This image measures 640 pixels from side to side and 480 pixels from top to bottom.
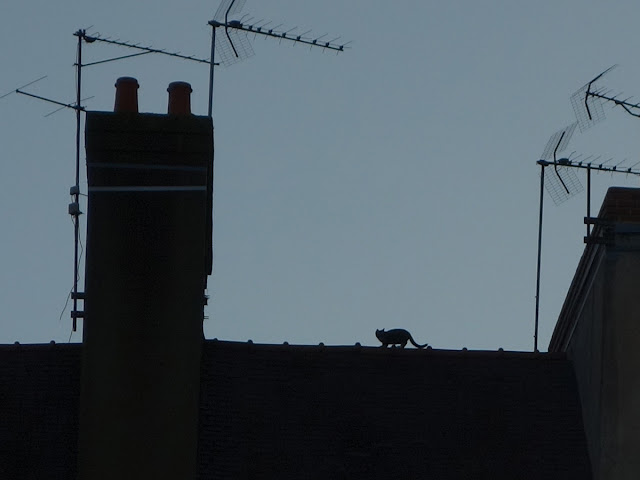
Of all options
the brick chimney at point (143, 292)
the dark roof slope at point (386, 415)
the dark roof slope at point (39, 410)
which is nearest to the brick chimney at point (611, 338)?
the dark roof slope at point (386, 415)

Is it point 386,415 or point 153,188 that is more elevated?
point 153,188

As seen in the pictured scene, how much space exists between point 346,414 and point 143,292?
2.90 m

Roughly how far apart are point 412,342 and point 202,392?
3627mm

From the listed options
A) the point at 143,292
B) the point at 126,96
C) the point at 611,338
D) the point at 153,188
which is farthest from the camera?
the point at 126,96

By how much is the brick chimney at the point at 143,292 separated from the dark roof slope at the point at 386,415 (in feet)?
2.29

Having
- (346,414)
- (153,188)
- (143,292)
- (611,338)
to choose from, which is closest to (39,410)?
(143,292)

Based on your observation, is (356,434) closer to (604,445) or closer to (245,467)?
(245,467)

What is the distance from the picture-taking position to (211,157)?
756 inches

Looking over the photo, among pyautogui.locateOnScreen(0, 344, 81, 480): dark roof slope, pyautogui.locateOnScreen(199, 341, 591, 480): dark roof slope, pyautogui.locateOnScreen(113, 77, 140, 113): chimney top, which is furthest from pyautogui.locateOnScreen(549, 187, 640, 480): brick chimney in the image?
pyautogui.locateOnScreen(0, 344, 81, 480): dark roof slope

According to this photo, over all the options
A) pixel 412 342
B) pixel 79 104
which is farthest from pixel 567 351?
pixel 79 104

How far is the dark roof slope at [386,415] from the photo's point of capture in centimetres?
1805

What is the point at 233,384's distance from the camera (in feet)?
61.6

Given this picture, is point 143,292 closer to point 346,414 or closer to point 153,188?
point 153,188

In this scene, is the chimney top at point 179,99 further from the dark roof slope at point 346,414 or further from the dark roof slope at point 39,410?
the dark roof slope at point 39,410
